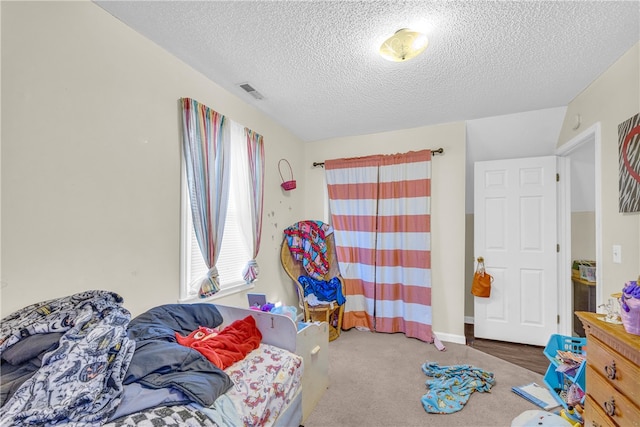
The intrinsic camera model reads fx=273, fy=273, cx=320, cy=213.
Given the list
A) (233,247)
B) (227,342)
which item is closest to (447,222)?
(233,247)

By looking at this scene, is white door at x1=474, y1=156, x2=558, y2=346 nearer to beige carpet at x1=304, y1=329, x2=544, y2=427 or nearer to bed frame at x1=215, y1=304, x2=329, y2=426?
beige carpet at x1=304, y1=329, x2=544, y2=427

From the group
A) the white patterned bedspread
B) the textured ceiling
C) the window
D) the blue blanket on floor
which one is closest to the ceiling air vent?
the textured ceiling

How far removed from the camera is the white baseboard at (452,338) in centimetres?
295

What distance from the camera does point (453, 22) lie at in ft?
5.09

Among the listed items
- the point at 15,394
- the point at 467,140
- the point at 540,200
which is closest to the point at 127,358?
the point at 15,394

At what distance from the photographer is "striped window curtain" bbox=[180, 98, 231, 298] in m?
1.94

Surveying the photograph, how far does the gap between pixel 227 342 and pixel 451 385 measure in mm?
1736

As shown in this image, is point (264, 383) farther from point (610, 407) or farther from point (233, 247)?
point (610, 407)

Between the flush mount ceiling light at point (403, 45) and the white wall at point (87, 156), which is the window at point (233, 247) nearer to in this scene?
the white wall at point (87, 156)

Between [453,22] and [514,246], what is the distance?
2.47 meters

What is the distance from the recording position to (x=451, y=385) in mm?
2092

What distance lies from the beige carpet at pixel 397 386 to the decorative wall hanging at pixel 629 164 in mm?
1484

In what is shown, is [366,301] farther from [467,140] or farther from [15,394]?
[15,394]

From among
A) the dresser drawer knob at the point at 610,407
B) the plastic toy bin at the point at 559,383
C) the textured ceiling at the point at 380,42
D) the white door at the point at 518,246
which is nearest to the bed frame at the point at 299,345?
the dresser drawer knob at the point at 610,407
